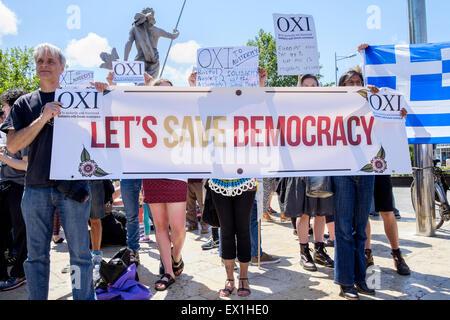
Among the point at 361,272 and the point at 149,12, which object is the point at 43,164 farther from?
the point at 149,12

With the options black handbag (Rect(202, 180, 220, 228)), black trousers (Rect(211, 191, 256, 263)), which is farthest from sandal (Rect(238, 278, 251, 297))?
black handbag (Rect(202, 180, 220, 228))

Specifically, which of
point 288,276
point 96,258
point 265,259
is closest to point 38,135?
point 96,258

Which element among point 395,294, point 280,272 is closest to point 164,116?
point 280,272

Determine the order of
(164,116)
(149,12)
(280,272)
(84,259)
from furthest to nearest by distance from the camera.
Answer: (149,12)
(280,272)
(164,116)
(84,259)

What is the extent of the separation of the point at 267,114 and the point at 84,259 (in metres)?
1.90

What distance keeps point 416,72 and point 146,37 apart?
15.9ft

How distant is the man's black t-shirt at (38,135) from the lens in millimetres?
2508

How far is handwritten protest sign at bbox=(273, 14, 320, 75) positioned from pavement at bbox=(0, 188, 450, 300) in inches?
91.6

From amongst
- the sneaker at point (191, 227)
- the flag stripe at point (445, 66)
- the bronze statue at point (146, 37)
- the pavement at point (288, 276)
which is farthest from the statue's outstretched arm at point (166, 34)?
the flag stripe at point (445, 66)

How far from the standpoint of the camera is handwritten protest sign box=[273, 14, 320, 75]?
408 centimetres

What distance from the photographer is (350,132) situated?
3115mm

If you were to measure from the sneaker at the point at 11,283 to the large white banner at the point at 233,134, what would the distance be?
179 cm

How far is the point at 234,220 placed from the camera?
322 centimetres

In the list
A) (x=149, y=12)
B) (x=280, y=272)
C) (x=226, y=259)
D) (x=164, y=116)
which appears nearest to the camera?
(x=164, y=116)
